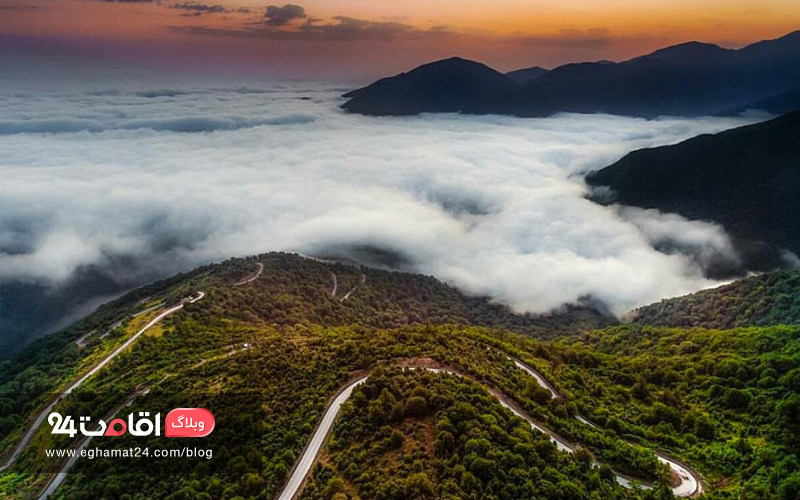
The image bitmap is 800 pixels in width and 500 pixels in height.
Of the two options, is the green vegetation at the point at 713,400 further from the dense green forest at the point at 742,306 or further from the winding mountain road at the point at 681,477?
the dense green forest at the point at 742,306

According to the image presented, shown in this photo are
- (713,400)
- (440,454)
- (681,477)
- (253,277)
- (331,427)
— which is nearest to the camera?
(440,454)

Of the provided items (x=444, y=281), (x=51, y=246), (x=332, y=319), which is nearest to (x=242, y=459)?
(x=332, y=319)

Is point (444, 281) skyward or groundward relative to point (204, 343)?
groundward

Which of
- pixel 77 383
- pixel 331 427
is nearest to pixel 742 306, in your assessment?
pixel 331 427

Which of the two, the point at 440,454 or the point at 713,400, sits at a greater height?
the point at 440,454

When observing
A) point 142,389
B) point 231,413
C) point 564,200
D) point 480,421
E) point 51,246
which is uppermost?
point 480,421

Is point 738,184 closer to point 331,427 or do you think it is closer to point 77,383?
point 331,427

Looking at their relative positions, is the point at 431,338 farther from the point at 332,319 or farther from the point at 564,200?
the point at 564,200

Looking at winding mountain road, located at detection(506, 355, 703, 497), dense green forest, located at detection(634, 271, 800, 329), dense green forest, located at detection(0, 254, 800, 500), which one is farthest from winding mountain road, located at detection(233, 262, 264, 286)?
dense green forest, located at detection(634, 271, 800, 329)
